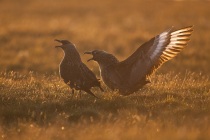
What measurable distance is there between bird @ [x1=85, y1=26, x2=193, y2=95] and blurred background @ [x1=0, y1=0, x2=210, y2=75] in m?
4.17

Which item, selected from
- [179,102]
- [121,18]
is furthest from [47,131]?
[121,18]

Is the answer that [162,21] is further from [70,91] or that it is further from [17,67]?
[70,91]

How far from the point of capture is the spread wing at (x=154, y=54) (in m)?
9.67

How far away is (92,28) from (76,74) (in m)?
12.9

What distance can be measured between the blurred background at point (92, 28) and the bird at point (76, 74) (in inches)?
161

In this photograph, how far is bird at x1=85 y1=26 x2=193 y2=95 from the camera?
9.71 m

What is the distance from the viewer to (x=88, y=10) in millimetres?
32250

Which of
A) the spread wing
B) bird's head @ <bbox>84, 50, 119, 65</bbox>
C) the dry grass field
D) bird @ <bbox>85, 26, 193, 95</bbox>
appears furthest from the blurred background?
the spread wing

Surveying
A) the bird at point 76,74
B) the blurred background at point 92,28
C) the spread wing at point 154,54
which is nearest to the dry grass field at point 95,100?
the blurred background at point 92,28

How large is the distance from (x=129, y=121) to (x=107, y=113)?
0.73 meters

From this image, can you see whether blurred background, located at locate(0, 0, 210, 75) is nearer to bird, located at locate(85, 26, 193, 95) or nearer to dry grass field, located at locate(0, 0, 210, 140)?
dry grass field, located at locate(0, 0, 210, 140)

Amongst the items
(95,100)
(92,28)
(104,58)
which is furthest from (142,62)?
(92,28)

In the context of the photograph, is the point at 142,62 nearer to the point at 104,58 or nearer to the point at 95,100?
the point at 104,58

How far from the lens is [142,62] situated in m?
9.75
